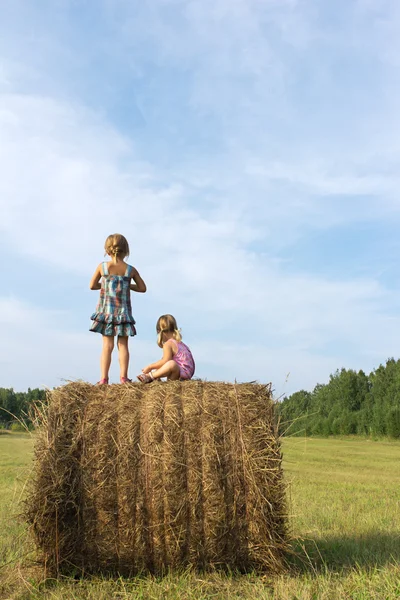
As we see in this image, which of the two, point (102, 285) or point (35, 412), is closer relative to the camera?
point (35, 412)

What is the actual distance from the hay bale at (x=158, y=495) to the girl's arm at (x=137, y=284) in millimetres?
2802

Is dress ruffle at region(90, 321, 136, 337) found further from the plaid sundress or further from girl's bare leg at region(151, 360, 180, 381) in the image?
girl's bare leg at region(151, 360, 180, 381)

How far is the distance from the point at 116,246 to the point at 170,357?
178 cm

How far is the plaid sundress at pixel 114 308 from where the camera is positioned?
7480mm

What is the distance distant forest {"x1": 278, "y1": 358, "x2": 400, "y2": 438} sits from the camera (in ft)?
168

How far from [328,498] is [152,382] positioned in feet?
18.6

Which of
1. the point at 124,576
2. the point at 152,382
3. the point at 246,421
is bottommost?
the point at 124,576

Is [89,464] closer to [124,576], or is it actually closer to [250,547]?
[124,576]

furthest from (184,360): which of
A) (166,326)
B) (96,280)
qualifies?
(96,280)

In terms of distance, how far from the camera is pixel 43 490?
5.19 m

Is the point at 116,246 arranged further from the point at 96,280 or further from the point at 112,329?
the point at 112,329

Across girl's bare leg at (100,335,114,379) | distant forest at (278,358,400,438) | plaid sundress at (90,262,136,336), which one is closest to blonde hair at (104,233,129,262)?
plaid sundress at (90,262,136,336)

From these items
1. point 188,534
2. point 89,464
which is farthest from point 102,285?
point 188,534

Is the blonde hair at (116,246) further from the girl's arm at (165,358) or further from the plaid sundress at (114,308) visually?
the girl's arm at (165,358)
